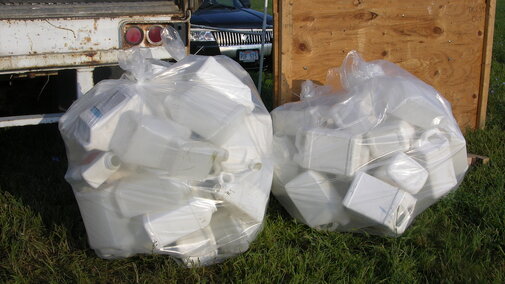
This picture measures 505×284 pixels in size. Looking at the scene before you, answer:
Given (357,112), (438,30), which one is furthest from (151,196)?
(438,30)

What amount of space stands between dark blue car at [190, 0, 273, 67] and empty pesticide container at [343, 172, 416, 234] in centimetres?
406

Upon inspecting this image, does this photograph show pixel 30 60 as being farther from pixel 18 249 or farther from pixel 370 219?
pixel 370 219

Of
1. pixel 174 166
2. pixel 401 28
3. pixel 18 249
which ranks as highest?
pixel 401 28

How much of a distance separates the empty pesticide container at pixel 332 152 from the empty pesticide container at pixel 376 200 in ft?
0.35

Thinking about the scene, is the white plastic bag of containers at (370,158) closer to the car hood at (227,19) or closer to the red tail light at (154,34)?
the red tail light at (154,34)

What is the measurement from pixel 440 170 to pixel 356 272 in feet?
2.58

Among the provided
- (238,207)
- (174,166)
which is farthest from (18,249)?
(238,207)

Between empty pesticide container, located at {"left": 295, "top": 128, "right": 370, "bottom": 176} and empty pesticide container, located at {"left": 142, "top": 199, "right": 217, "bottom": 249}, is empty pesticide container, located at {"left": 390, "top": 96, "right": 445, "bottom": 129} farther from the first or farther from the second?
empty pesticide container, located at {"left": 142, "top": 199, "right": 217, "bottom": 249}

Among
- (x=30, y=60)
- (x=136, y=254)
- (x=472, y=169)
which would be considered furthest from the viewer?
(x=472, y=169)

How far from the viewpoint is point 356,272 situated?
2.59 metres

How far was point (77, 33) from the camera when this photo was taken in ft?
11.1

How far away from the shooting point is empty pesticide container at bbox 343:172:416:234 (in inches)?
109

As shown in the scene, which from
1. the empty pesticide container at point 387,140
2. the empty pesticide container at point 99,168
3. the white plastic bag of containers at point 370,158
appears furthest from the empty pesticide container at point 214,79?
the empty pesticide container at point 387,140

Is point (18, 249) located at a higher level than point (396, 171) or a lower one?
lower
